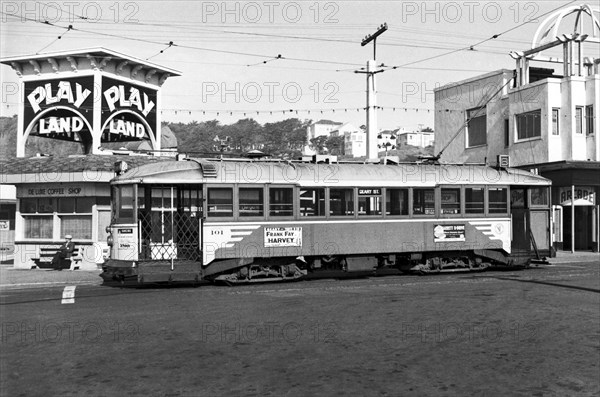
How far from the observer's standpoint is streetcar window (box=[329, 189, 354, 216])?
1695 cm

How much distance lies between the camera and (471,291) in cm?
1410

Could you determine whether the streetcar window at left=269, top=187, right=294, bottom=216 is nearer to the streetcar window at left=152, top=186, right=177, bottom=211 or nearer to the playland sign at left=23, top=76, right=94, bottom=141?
the streetcar window at left=152, top=186, right=177, bottom=211

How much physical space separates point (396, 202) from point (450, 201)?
1957 millimetres

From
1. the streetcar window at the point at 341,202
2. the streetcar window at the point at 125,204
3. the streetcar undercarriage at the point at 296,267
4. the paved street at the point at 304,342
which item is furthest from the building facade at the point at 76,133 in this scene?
the streetcar window at the point at 341,202

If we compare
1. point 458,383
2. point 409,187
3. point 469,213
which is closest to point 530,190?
point 469,213

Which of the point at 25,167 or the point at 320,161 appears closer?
the point at 320,161

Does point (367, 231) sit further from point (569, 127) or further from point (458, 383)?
point (569, 127)

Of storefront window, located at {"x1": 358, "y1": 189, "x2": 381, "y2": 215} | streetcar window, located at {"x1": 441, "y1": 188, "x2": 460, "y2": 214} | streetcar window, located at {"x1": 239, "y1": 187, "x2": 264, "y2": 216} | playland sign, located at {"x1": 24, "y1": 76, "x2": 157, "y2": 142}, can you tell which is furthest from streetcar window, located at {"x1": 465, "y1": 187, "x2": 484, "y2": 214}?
playland sign, located at {"x1": 24, "y1": 76, "x2": 157, "y2": 142}

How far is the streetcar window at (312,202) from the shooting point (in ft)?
54.6

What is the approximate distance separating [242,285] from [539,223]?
35.6 ft

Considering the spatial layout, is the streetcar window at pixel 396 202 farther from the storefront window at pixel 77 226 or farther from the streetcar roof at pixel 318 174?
the storefront window at pixel 77 226

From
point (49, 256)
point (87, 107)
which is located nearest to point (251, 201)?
point (49, 256)

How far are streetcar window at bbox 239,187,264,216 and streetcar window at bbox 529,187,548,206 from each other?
392 inches

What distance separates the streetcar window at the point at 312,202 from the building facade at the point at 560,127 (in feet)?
47.9
